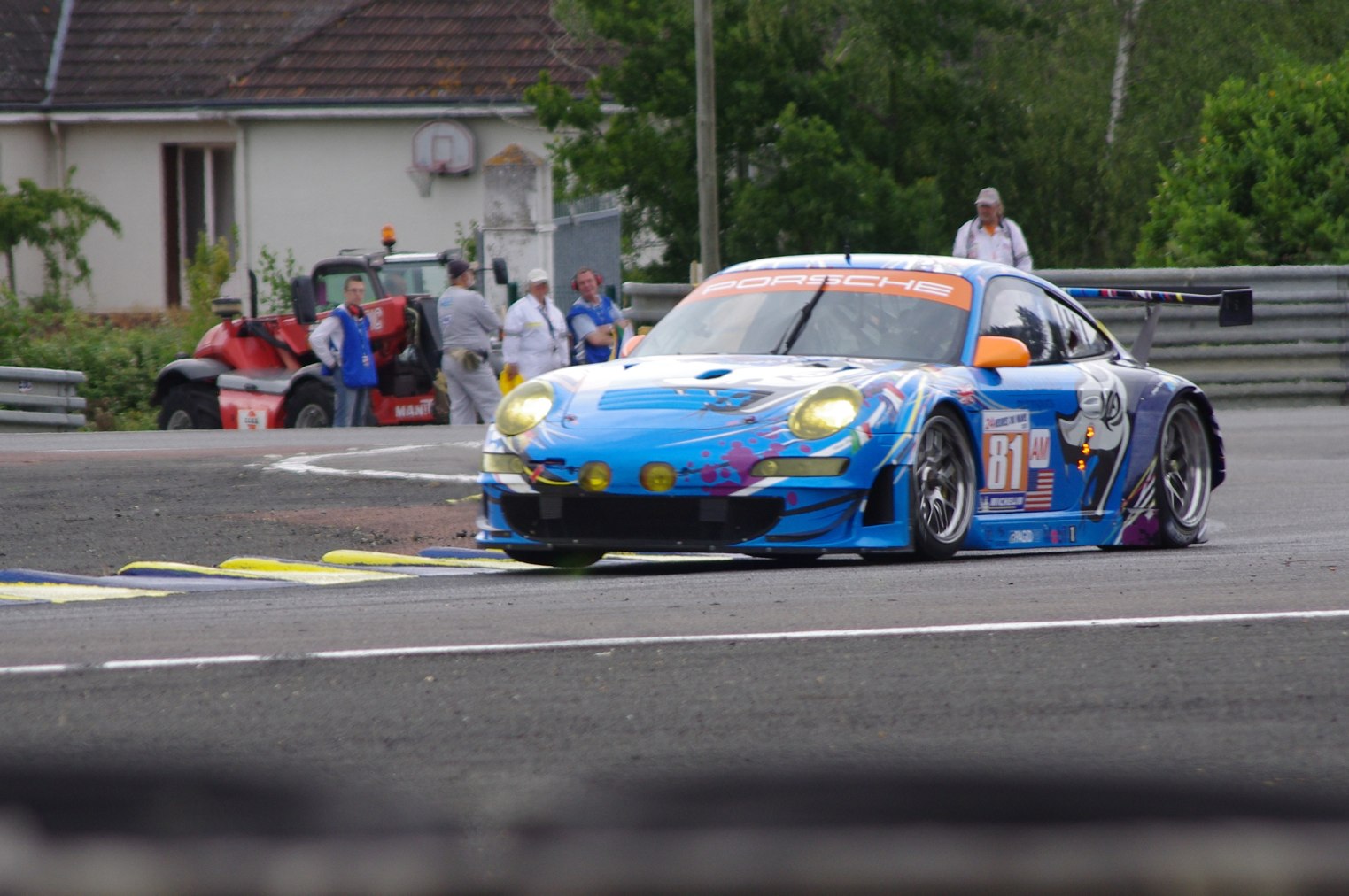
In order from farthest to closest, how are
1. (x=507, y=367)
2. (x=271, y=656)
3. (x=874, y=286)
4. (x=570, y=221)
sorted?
(x=570, y=221) < (x=507, y=367) < (x=874, y=286) < (x=271, y=656)

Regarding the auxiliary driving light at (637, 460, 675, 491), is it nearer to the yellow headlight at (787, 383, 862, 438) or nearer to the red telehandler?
the yellow headlight at (787, 383, 862, 438)

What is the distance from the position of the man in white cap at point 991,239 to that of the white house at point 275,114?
65.8ft

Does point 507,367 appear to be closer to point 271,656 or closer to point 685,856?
point 271,656

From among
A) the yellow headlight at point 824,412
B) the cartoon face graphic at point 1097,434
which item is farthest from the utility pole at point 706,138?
the yellow headlight at point 824,412

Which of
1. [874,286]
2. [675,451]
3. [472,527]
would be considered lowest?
[472,527]

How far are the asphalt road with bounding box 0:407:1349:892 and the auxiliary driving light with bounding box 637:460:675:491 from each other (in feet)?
1.20

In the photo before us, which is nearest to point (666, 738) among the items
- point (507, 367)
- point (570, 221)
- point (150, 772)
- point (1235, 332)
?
point (150, 772)

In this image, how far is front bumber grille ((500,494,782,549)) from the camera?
7043 millimetres

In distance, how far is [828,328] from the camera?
26.9ft

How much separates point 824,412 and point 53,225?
88.3 ft

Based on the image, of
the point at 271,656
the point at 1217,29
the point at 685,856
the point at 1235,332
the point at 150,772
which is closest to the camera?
the point at 685,856

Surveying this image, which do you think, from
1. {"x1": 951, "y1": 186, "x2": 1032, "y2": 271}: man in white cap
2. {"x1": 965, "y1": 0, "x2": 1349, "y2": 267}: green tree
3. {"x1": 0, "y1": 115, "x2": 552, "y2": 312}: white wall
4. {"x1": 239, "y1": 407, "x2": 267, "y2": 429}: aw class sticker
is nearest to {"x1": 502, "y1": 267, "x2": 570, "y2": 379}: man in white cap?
{"x1": 239, "y1": 407, "x2": 267, "y2": 429}: aw class sticker

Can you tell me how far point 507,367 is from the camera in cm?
1742

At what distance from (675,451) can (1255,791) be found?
247 inches
